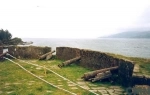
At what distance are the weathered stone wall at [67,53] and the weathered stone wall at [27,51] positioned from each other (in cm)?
124

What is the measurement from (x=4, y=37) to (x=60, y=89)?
6693 centimetres

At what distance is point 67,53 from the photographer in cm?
1475

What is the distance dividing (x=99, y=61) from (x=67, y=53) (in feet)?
11.9

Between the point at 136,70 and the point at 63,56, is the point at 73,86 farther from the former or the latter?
the point at 63,56

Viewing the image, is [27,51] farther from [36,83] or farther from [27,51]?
[36,83]

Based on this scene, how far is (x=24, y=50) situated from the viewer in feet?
52.3

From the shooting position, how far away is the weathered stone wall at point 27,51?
51.9 ft

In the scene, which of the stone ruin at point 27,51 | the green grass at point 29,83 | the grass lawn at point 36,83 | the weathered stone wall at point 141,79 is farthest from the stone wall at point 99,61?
the stone ruin at point 27,51

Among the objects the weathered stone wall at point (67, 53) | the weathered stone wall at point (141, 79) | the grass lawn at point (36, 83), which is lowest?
the grass lawn at point (36, 83)

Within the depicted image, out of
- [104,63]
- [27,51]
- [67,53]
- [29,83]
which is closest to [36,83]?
[29,83]

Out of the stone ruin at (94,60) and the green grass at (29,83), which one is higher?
the stone ruin at (94,60)

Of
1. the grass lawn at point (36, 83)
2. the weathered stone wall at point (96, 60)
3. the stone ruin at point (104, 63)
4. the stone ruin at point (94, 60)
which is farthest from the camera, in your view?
the weathered stone wall at point (96, 60)

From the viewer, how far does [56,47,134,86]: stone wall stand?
8.89 m

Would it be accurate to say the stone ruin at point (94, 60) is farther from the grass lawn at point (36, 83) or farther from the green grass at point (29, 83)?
the green grass at point (29, 83)
